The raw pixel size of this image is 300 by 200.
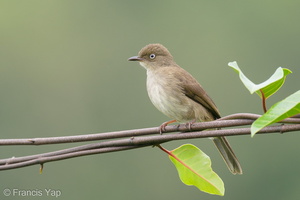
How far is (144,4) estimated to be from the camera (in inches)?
1558

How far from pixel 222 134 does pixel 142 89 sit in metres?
20.9

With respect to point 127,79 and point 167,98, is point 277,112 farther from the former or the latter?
point 127,79

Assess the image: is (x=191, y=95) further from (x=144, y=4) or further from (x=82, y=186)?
(x=144, y=4)

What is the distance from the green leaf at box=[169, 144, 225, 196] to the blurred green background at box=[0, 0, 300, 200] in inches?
523

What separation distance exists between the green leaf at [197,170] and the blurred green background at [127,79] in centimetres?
1327

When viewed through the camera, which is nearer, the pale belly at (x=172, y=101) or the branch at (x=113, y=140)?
the branch at (x=113, y=140)

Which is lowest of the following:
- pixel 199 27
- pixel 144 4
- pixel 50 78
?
pixel 50 78

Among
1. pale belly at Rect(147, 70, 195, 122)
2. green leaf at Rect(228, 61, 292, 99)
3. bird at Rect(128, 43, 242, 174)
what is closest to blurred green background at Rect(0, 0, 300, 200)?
bird at Rect(128, 43, 242, 174)

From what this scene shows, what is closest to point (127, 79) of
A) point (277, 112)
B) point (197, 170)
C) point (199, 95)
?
point (199, 95)

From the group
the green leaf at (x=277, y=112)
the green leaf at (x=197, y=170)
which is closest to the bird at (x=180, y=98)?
the green leaf at (x=197, y=170)

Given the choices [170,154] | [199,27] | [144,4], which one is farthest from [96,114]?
[170,154]

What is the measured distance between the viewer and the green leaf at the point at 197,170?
356 cm

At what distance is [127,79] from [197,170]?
22.1 meters

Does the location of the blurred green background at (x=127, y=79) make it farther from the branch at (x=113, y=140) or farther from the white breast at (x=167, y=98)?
the branch at (x=113, y=140)
